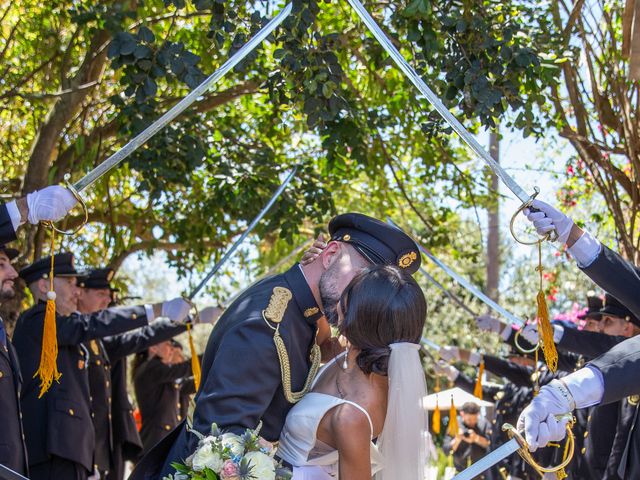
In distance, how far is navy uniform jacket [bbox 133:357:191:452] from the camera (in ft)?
28.2

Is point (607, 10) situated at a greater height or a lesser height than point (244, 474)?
greater

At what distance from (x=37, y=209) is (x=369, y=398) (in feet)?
5.25

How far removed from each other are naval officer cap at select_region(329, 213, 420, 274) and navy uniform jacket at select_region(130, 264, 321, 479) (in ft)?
0.91

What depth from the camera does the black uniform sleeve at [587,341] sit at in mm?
5605

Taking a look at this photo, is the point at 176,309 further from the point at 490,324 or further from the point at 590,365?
the point at 590,365

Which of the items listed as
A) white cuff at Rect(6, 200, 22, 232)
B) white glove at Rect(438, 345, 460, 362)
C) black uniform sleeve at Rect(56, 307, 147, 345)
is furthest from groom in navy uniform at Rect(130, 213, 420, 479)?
white glove at Rect(438, 345, 460, 362)

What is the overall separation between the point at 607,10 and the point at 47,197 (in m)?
4.74

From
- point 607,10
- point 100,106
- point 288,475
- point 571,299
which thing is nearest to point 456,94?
point 607,10

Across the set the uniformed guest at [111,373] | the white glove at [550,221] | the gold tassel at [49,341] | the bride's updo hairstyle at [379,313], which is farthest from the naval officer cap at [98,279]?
the white glove at [550,221]

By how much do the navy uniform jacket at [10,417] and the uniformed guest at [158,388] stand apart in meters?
3.95

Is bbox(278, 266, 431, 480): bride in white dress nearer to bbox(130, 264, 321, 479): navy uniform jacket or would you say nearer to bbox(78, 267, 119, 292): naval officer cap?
bbox(130, 264, 321, 479): navy uniform jacket

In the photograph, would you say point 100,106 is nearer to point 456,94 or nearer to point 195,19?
point 195,19

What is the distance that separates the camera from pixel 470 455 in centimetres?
1074

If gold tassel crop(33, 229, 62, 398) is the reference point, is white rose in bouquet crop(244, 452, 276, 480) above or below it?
below
